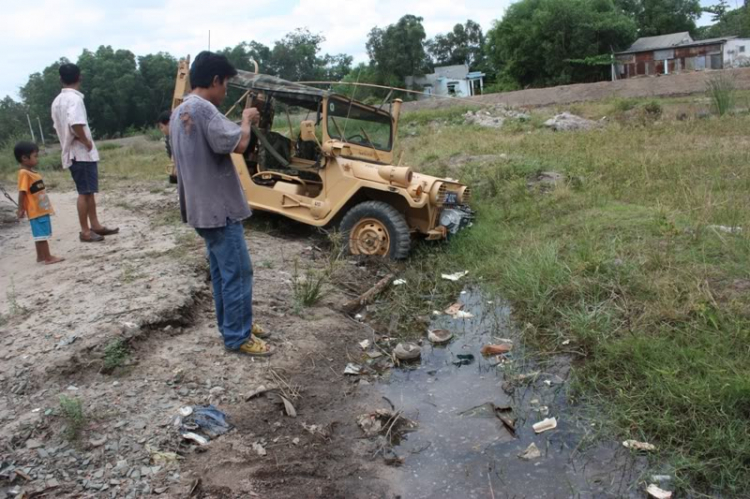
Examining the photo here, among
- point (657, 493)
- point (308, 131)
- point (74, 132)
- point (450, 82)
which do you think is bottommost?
point (657, 493)

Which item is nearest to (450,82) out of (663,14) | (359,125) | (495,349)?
(663,14)

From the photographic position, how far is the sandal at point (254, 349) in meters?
4.00

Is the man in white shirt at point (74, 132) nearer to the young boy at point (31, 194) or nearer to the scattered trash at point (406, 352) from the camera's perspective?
the young boy at point (31, 194)

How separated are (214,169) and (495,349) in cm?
245

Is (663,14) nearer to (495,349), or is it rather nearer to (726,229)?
(726,229)

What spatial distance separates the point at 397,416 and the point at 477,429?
1.59 feet

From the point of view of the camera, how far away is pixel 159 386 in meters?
3.54

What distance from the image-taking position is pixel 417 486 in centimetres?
304

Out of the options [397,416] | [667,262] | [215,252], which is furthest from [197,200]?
[667,262]

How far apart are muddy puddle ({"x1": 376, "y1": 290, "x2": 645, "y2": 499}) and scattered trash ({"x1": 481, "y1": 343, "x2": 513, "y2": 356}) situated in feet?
0.16

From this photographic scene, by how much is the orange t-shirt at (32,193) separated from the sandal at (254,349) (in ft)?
9.04

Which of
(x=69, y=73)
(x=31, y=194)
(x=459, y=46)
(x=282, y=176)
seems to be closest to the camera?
(x=31, y=194)

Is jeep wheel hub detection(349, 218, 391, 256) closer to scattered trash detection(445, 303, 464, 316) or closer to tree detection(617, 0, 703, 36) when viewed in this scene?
scattered trash detection(445, 303, 464, 316)

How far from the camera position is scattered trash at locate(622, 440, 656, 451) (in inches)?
127
